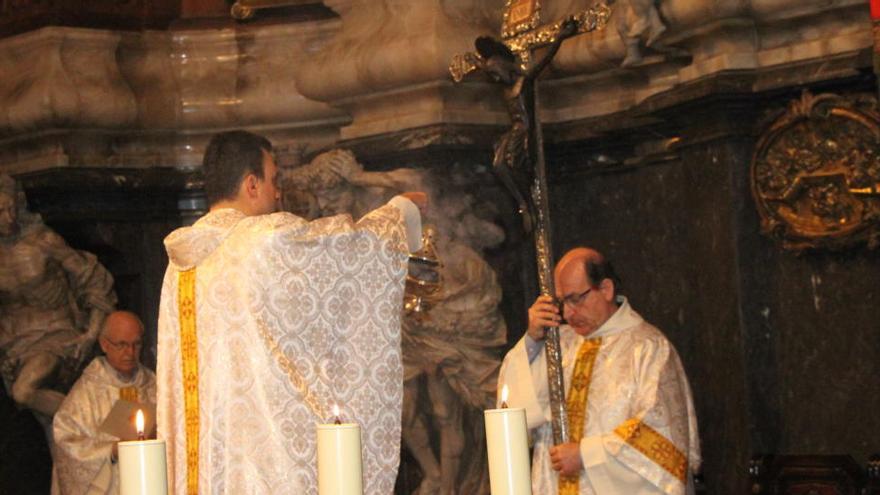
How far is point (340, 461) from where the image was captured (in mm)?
3266

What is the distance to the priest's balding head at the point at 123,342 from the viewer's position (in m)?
8.84

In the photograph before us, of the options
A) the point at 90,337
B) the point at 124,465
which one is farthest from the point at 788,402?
Answer: the point at 124,465

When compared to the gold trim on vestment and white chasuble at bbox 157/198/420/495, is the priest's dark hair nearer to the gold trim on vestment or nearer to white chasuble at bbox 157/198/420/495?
white chasuble at bbox 157/198/420/495

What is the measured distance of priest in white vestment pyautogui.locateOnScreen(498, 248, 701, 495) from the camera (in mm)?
6488

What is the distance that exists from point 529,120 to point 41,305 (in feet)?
12.2

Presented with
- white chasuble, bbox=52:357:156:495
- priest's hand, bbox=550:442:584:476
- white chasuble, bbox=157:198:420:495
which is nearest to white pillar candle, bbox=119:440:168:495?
white chasuble, bbox=157:198:420:495

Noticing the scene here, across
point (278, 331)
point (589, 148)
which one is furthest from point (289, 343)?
point (589, 148)

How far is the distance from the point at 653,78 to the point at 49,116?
128 inches

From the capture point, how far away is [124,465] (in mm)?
3279

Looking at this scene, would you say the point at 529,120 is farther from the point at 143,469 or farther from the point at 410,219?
the point at 143,469

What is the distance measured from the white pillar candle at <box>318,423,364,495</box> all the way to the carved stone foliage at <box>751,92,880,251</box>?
3996 mm

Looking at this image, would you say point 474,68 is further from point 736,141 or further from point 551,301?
point 736,141

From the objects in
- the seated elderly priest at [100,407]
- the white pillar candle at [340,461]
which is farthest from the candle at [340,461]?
the seated elderly priest at [100,407]

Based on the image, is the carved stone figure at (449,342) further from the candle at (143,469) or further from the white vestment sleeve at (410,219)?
the candle at (143,469)
